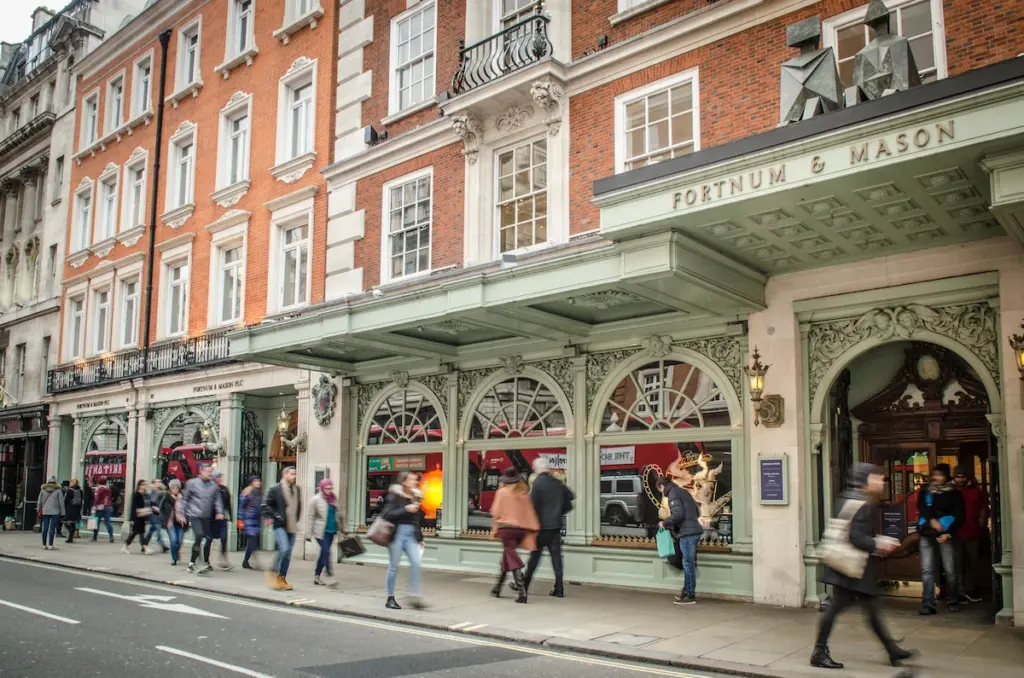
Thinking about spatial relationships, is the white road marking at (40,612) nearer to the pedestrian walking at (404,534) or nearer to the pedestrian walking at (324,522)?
the pedestrian walking at (404,534)

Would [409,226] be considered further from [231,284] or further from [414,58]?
[231,284]

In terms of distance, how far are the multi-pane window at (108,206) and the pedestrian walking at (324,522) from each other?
1623 cm

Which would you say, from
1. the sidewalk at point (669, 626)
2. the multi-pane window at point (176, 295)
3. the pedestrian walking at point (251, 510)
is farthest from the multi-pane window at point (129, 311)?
the sidewalk at point (669, 626)

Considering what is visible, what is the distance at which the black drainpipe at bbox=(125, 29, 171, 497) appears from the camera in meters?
23.2

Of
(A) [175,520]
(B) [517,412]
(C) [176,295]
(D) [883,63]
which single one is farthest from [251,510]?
(D) [883,63]

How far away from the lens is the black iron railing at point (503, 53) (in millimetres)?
14758

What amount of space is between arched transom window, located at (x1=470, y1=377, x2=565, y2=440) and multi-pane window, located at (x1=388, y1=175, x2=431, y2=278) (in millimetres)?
2789

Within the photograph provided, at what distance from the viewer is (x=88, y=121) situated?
28031mm

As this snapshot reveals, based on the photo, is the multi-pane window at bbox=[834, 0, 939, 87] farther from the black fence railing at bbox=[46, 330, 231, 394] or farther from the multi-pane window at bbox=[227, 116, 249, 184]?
the multi-pane window at bbox=[227, 116, 249, 184]

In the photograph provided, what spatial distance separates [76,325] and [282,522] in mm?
17423

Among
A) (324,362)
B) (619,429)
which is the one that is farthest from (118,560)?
(619,429)

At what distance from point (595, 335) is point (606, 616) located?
15.5ft

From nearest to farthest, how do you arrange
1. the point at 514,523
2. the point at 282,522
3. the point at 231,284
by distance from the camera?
the point at 514,523
the point at 282,522
the point at 231,284

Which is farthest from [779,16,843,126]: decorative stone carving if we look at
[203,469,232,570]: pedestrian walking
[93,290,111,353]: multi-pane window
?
[93,290,111,353]: multi-pane window
